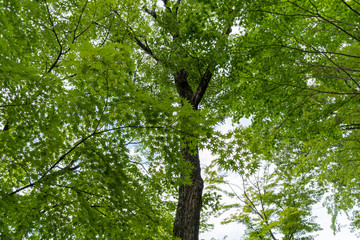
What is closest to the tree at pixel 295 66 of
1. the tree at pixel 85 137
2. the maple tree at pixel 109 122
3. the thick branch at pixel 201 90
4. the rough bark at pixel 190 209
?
the maple tree at pixel 109 122

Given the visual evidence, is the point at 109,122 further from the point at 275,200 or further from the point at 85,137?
the point at 275,200

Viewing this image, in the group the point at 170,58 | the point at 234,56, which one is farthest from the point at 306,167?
the point at 170,58

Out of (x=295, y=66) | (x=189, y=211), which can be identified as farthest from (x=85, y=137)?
(x=295, y=66)

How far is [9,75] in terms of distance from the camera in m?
2.28

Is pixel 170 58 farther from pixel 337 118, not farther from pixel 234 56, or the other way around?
pixel 337 118

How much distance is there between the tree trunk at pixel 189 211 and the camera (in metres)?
4.31

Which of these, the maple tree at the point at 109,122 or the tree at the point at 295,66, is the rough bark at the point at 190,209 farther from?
the tree at the point at 295,66

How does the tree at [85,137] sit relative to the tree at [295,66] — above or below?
below

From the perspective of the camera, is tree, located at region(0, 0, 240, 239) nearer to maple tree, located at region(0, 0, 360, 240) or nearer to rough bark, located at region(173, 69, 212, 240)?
maple tree, located at region(0, 0, 360, 240)

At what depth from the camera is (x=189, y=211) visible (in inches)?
178

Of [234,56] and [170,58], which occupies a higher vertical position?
[170,58]

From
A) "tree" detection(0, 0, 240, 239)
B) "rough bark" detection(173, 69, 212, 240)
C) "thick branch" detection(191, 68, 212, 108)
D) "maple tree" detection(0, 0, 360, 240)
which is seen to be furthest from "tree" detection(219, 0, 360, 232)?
"tree" detection(0, 0, 240, 239)

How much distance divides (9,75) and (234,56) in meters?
3.72

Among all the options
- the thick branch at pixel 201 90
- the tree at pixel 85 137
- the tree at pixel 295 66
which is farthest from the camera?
the thick branch at pixel 201 90
